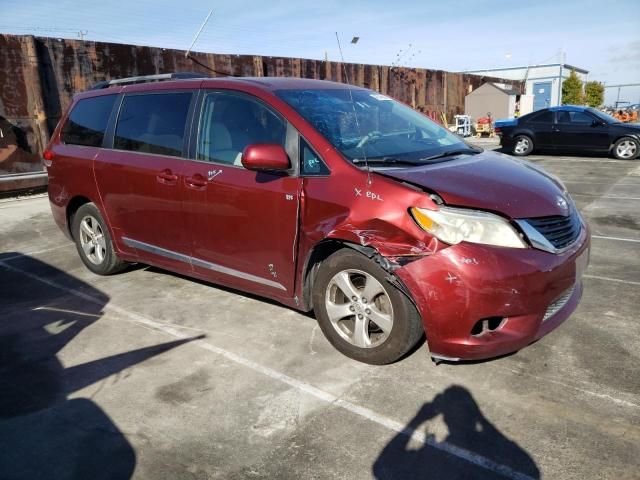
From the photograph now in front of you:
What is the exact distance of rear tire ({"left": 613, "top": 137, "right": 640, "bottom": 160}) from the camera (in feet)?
46.2

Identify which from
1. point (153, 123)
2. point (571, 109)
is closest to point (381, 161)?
point (153, 123)

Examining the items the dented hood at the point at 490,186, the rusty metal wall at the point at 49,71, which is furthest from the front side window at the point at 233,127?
the rusty metal wall at the point at 49,71

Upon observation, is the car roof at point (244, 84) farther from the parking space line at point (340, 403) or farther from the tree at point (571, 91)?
the tree at point (571, 91)

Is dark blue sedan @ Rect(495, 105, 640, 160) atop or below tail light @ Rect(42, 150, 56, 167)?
below

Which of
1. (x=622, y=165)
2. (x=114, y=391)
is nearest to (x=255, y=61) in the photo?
(x=622, y=165)

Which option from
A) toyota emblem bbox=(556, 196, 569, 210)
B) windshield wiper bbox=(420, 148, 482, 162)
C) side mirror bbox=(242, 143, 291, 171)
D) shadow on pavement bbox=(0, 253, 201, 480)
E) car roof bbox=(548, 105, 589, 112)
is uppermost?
car roof bbox=(548, 105, 589, 112)

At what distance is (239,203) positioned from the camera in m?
3.66

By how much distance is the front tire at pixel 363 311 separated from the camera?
301 cm

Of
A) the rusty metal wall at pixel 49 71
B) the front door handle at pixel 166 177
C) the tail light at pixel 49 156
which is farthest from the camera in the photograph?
the rusty metal wall at pixel 49 71

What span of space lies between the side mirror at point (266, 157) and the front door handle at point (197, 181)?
0.66 meters

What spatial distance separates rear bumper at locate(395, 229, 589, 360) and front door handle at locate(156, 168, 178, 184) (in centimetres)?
209

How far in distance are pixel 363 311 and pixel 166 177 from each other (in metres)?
1.99

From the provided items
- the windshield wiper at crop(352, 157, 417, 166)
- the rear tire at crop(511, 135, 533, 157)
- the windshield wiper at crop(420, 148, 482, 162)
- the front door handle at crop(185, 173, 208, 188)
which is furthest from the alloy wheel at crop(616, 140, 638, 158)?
the front door handle at crop(185, 173, 208, 188)

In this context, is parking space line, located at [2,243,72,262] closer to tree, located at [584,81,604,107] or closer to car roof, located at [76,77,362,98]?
car roof, located at [76,77,362,98]
